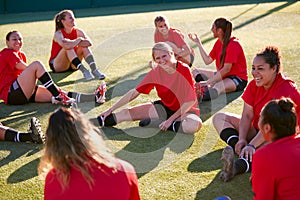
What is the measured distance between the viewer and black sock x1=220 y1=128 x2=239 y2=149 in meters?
4.44

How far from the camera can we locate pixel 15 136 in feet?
16.0

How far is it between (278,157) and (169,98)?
251 cm

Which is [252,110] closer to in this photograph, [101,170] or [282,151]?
[282,151]

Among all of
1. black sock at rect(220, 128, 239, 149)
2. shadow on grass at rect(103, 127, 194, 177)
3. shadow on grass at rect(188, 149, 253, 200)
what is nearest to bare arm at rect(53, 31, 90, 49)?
shadow on grass at rect(103, 127, 194, 177)

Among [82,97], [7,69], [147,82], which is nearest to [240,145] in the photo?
[147,82]

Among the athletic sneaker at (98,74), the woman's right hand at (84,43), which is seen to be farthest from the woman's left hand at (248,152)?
the woman's right hand at (84,43)

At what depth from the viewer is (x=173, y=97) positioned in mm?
5176

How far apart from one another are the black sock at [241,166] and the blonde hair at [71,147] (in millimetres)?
1772

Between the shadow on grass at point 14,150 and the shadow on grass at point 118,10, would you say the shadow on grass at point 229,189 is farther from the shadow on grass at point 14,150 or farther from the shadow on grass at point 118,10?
the shadow on grass at point 118,10

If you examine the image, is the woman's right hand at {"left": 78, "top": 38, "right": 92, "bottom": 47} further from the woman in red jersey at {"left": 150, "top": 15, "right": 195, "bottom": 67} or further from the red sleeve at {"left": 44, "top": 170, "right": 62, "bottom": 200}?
the red sleeve at {"left": 44, "top": 170, "right": 62, "bottom": 200}

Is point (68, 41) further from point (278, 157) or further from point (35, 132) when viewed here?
point (278, 157)

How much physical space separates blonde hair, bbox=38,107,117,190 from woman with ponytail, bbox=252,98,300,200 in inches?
37.1

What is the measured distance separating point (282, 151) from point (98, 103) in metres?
3.64

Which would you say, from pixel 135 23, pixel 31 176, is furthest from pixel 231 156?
pixel 135 23
